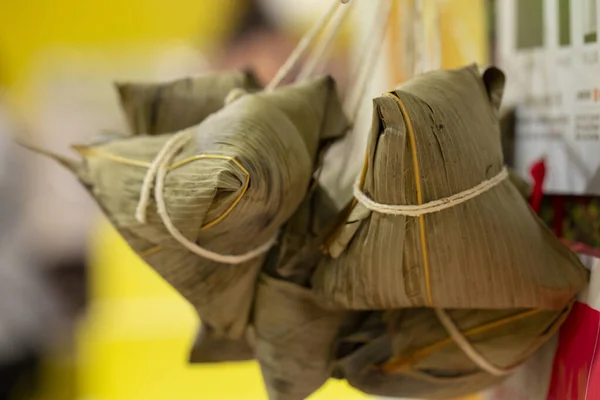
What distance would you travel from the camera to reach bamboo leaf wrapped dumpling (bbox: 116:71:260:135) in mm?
568

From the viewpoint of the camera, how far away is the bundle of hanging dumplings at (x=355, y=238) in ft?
1.30

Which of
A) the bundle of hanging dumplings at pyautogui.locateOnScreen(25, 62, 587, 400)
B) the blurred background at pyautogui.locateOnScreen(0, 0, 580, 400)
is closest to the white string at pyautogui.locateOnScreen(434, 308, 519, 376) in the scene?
the bundle of hanging dumplings at pyautogui.locateOnScreen(25, 62, 587, 400)

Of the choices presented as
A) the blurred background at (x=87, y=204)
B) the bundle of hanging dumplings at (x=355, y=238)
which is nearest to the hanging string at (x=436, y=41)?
the bundle of hanging dumplings at (x=355, y=238)

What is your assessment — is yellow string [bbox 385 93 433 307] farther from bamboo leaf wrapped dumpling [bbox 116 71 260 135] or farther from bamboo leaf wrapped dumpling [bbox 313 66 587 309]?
bamboo leaf wrapped dumpling [bbox 116 71 260 135]

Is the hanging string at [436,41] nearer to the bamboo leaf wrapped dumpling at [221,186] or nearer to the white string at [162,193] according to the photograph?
the bamboo leaf wrapped dumpling at [221,186]

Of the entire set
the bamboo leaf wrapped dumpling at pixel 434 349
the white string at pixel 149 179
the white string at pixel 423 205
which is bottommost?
the bamboo leaf wrapped dumpling at pixel 434 349

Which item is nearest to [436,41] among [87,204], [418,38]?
[418,38]

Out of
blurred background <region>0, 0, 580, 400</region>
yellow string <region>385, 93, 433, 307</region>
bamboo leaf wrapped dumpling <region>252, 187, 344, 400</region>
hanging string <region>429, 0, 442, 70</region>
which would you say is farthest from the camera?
blurred background <region>0, 0, 580, 400</region>

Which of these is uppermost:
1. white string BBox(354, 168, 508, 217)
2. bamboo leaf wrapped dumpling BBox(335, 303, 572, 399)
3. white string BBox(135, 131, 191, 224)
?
→ white string BBox(135, 131, 191, 224)

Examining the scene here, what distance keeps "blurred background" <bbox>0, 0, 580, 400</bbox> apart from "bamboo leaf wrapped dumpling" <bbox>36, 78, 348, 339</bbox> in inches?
25.6

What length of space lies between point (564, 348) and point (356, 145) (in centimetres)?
27

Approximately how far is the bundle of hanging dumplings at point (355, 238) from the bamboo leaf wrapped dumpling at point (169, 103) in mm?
69

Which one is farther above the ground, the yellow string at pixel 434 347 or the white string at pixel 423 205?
the white string at pixel 423 205

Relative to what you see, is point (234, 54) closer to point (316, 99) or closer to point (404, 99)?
point (316, 99)
